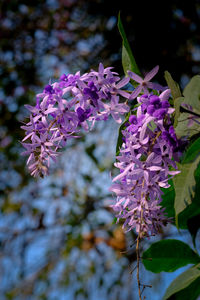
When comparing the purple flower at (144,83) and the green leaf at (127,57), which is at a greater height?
the green leaf at (127,57)

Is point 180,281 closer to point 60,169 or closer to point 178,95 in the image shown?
point 178,95

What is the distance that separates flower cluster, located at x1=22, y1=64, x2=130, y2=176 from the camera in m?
0.42

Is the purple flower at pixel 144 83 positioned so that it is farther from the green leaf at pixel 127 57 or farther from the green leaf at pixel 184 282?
the green leaf at pixel 184 282

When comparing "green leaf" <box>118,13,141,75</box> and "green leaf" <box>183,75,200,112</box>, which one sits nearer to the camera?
"green leaf" <box>183,75,200,112</box>

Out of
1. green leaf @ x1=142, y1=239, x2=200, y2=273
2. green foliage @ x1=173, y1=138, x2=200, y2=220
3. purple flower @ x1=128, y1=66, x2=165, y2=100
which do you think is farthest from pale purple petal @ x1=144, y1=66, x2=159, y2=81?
green leaf @ x1=142, y1=239, x2=200, y2=273

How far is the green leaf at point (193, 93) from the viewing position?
0.32 meters

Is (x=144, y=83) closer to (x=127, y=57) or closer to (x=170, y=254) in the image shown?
(x=127, y=57)

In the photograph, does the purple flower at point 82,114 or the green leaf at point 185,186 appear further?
the purple flower at point 82,114

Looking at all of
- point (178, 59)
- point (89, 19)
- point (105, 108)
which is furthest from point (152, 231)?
point (89, 19)

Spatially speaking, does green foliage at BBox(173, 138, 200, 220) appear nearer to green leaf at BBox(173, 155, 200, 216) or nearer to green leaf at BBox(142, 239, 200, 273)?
green leaf at BBox(173, 155, 200, 216)

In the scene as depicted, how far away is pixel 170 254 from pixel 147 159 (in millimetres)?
169

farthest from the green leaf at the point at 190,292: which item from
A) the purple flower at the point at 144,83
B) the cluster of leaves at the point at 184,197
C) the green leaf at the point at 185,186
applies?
the purple flower at the point at 144,83

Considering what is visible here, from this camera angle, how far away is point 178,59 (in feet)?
5.02

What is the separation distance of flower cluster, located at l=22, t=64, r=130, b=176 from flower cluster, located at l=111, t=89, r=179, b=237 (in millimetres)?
47
